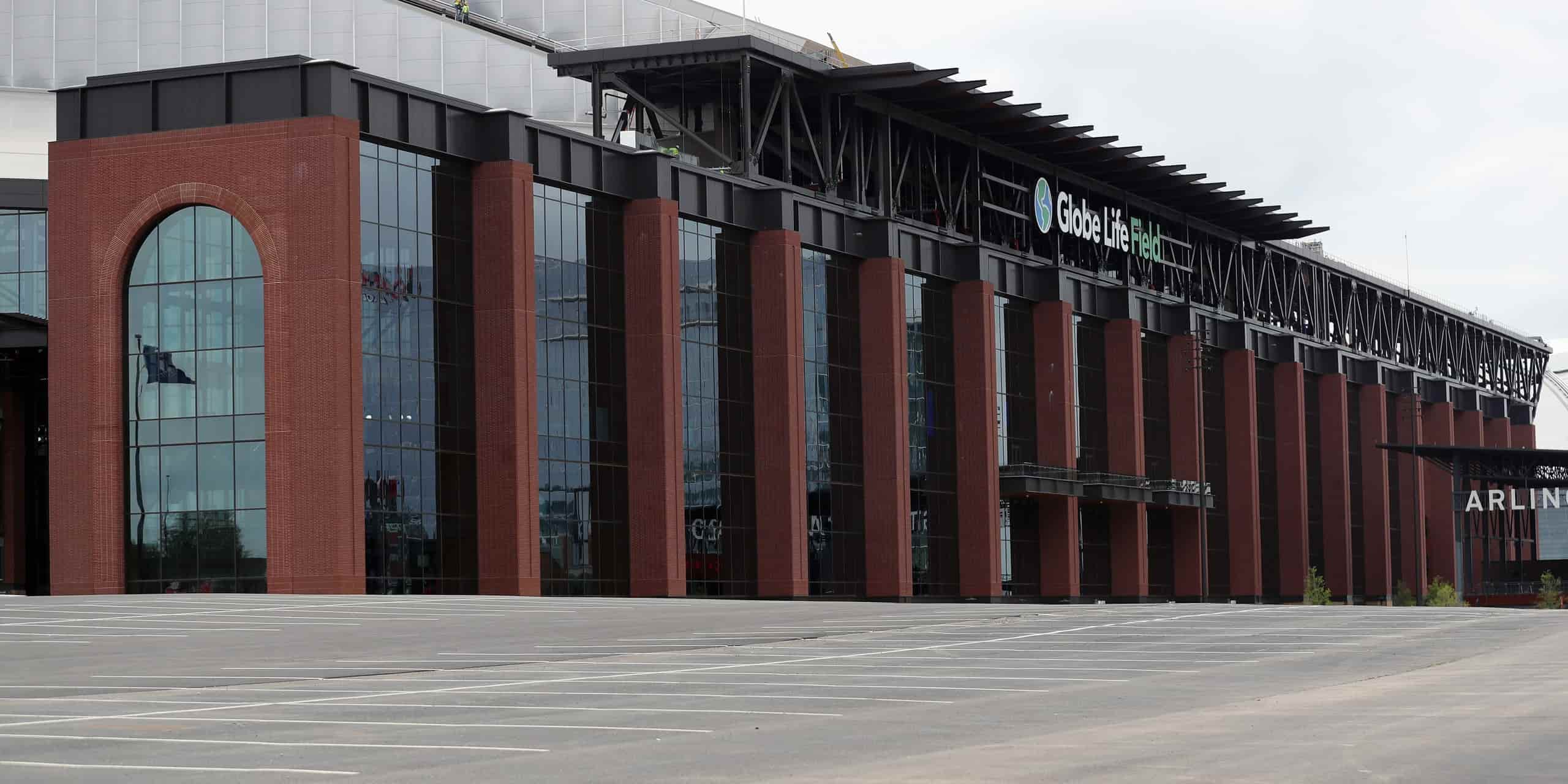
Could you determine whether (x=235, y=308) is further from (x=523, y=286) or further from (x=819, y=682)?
(x=819, y=682)

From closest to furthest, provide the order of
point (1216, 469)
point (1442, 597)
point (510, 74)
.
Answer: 1. point (1216, 469)
2. point (1442, 597)
3. point (510, 74)

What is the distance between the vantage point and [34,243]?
64.3 m

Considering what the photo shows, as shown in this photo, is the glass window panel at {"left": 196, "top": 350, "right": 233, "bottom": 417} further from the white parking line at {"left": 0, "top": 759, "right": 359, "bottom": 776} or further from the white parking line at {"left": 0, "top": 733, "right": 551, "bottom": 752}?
the white parking line at {"left": 0, "top": 759, "right": 359, "bottom": 776}

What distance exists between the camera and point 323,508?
146ft

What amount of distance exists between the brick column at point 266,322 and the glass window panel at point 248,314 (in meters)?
0.48

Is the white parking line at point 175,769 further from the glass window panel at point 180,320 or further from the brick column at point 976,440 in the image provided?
the brick column at point 976,440

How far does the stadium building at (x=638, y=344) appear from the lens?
46.1 meters

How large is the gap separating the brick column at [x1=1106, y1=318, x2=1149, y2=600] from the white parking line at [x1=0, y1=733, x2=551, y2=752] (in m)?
66.2

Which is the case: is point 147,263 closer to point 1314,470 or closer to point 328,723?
point 328,723

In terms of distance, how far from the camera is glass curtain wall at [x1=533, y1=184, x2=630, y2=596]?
2073 inches

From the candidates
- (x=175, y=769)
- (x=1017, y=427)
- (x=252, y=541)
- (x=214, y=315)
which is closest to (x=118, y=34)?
(x=1017, y=427)

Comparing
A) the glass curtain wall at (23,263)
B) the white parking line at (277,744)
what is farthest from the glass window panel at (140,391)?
the white parking line at (277,744)

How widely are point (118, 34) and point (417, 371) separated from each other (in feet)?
159

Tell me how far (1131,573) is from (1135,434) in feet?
19.6
